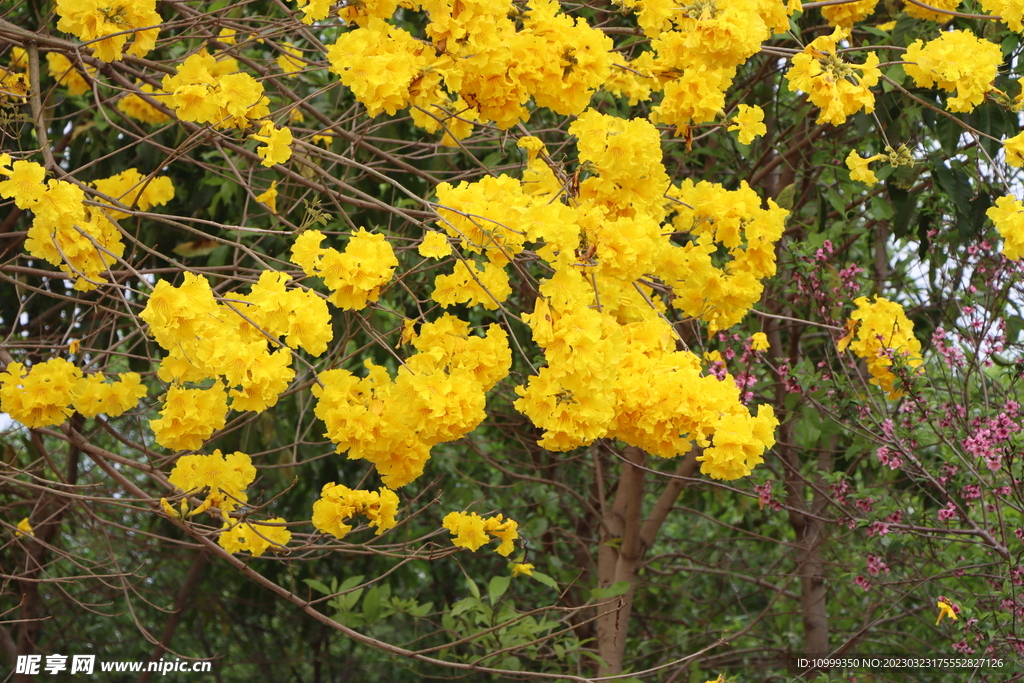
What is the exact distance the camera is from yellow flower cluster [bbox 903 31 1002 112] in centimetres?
205

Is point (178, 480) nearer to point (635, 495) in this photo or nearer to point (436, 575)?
point (635, 495)

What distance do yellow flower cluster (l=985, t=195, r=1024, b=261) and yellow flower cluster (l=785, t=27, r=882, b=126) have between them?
0.33 m

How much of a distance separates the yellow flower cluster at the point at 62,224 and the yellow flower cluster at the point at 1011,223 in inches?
65.3

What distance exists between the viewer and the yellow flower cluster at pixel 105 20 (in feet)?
6.23

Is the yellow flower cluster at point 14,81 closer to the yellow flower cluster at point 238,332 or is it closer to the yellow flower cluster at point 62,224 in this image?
the yellow flower cluster at point 62,224

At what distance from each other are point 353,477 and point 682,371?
8.86 feet

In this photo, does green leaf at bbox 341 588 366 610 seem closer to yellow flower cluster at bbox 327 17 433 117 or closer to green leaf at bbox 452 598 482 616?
green leaf at bbox 452 598 482 616

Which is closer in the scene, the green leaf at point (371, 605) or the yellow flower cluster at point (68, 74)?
the yellow flower cluster at point (68, 74)

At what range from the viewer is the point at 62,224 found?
1676 millimetres

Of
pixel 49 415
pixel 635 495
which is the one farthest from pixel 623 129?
pixel 635 495

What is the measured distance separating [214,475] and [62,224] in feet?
2.05

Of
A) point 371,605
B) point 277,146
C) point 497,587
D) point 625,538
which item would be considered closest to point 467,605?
point 497,587

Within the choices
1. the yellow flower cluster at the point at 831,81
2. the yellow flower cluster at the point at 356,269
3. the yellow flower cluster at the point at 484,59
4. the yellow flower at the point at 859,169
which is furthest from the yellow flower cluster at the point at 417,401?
the yellow flower at the point at 859,169

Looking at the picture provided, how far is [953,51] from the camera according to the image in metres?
2.06
